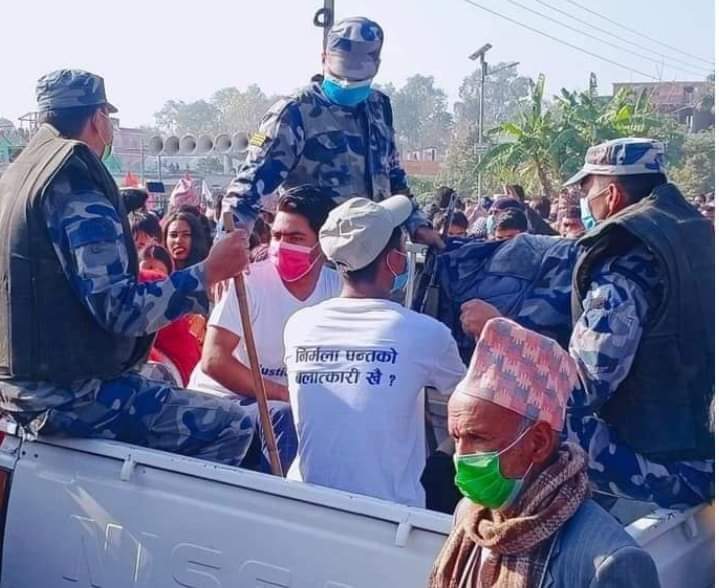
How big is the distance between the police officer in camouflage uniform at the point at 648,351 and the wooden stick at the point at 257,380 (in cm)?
96

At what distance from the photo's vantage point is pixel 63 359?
3.42 m

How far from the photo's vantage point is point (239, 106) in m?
120

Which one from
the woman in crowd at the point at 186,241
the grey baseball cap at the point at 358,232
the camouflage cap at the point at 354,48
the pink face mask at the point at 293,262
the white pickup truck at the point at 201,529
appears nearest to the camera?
the white pickup truck at the point at 201,529

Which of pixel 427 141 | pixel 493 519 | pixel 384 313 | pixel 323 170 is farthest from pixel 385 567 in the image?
pixel 427 141

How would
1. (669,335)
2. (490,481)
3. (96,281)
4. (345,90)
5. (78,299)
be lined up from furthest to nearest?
(345,90)
(78,299)
(96,281)
(669,335)
(490,481)

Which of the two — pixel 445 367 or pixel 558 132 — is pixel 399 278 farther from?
pixel 558 132

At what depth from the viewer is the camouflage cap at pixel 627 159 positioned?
3365 mm

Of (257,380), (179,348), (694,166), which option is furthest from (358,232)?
(694,166)

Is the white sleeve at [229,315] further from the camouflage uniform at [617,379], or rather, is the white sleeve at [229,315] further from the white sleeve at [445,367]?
the camouflage uniform at [617,379]

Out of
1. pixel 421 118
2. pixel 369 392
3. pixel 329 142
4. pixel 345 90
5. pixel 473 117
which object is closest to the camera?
pixel 369 392

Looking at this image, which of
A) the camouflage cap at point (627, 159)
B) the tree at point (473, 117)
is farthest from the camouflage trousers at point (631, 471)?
the tree at point (473, 117)

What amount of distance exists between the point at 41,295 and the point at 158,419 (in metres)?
0.54

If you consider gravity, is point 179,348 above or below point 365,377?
below

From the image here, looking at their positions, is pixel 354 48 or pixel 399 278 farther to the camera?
pixel 354 48
